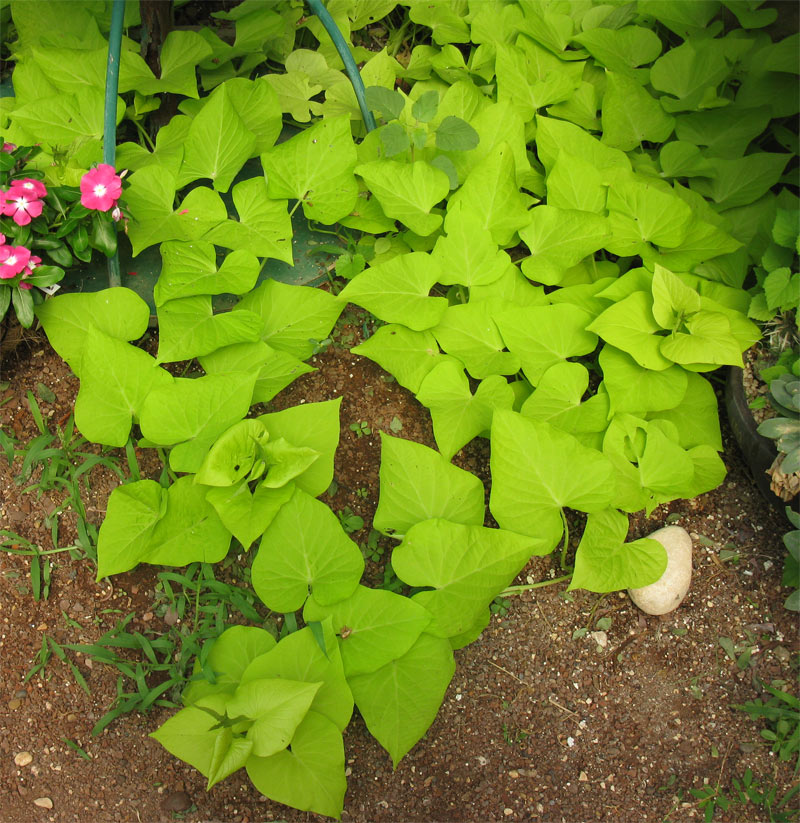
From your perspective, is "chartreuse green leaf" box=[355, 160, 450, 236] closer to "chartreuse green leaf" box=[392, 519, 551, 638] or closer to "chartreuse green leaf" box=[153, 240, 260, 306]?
"chartreuse green leaf" box=[153, 240, 260, 306]

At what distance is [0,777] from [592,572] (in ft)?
3.74

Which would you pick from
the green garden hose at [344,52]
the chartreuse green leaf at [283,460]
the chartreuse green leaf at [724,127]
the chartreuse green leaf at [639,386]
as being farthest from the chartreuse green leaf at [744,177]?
the chartreuse green leaf at [283,460]

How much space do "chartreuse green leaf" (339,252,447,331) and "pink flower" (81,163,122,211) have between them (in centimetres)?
51

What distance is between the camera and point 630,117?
1977mm

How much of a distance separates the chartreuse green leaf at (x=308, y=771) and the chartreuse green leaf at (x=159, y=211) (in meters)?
1.10

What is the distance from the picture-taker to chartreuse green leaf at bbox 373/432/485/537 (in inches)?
57.6

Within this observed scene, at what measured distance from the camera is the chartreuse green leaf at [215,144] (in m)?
1.77

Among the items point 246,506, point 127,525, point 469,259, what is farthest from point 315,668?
point 469,259

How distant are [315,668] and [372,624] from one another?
13 centimetres

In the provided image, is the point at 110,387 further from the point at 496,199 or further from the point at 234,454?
the point at 496,199

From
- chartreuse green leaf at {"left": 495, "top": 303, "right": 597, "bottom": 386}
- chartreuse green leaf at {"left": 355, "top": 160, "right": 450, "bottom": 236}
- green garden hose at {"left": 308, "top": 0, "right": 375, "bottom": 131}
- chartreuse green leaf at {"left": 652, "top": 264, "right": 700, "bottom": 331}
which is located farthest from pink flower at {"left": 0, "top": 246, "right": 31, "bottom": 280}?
chartreuse green leaf at {"left": 652, "top": 264, "right": 700, "bottom": 331}

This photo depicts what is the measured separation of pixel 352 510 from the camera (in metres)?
1.58

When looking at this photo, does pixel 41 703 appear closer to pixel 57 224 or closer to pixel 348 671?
pixel 348 671

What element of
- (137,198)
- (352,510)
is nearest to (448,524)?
(352,510)
